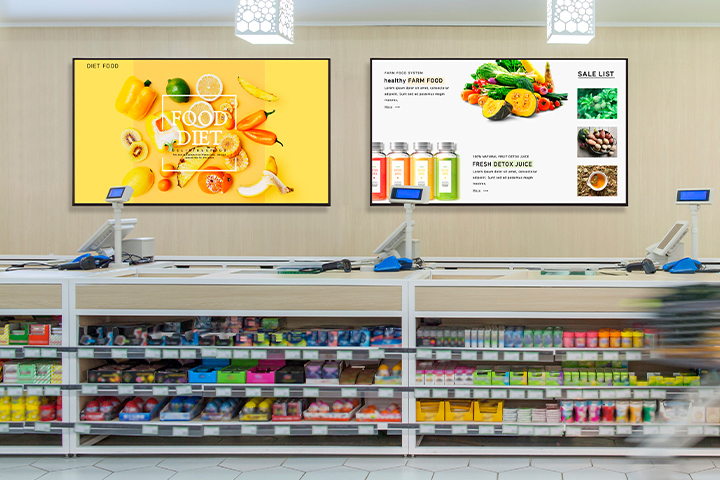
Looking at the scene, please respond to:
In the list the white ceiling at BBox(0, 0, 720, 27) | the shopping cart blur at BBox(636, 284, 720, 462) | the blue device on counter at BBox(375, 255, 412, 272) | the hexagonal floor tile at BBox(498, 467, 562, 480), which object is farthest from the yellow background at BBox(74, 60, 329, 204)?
the shopping cart blur at BBox(636, 284, 720, 462)

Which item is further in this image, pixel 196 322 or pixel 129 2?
pixel 129 2

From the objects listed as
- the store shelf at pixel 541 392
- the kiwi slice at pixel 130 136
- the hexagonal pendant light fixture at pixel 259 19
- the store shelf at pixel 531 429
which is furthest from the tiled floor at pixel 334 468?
the kiwi slice at pixel 130 136

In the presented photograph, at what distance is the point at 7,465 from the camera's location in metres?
3.18

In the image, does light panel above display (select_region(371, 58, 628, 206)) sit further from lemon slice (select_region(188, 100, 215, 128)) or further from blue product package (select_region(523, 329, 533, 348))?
blue product package (select_region(523, 329, 533, 348))

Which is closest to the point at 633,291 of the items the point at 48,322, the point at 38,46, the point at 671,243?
the point at 671,243

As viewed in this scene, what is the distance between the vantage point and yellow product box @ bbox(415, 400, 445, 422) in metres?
3.21

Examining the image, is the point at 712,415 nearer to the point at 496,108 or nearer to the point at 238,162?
the point at 496,108

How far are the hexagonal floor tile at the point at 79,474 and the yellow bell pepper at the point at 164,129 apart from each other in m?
3.40

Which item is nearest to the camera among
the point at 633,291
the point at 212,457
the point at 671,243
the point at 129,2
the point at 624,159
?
the point at 633,291

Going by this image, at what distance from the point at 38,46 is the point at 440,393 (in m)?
5.19

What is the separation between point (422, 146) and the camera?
223 inches

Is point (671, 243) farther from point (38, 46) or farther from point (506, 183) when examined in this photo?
point (38, 46)

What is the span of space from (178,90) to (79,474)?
3.78 meters

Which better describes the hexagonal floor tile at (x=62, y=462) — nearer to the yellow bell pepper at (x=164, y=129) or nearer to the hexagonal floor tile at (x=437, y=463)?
the hexagonal floor tile at (x=437, y=463)
